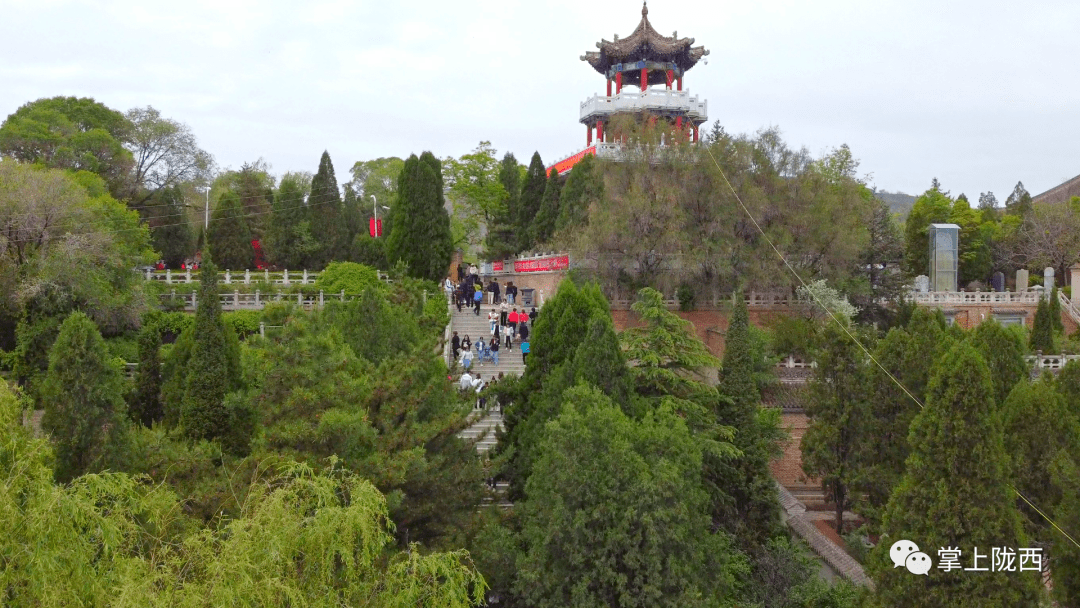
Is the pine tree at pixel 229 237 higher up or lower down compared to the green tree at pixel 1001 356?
higher up

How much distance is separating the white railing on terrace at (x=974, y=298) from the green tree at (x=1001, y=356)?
15.4 metres

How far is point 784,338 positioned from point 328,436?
16.7 metres

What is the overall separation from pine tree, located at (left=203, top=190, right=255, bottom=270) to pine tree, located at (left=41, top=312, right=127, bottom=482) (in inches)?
763

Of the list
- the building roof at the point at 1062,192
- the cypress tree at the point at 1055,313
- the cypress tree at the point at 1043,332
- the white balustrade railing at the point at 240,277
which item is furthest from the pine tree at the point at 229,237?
the building roof at the point at 1062,192

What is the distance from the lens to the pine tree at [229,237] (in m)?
33.1

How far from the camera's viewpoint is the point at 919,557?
12531 mm

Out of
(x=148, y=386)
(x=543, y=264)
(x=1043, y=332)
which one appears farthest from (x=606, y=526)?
(x=1043, y=332)

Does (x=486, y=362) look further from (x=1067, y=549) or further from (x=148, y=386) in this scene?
(x=1067, y=549)

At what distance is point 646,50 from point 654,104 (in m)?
3.01

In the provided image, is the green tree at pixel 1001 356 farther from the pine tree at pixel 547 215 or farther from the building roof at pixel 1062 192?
the building roof at pixel 1062 192

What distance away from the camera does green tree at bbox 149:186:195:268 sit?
33.3m

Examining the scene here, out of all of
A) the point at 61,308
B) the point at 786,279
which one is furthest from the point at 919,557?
the point at 61,308

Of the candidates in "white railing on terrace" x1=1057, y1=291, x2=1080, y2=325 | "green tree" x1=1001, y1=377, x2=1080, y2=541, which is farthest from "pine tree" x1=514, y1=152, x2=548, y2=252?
"green tree" x1=1001, y1=377, x2=1080, y2=541

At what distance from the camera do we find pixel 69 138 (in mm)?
30781
